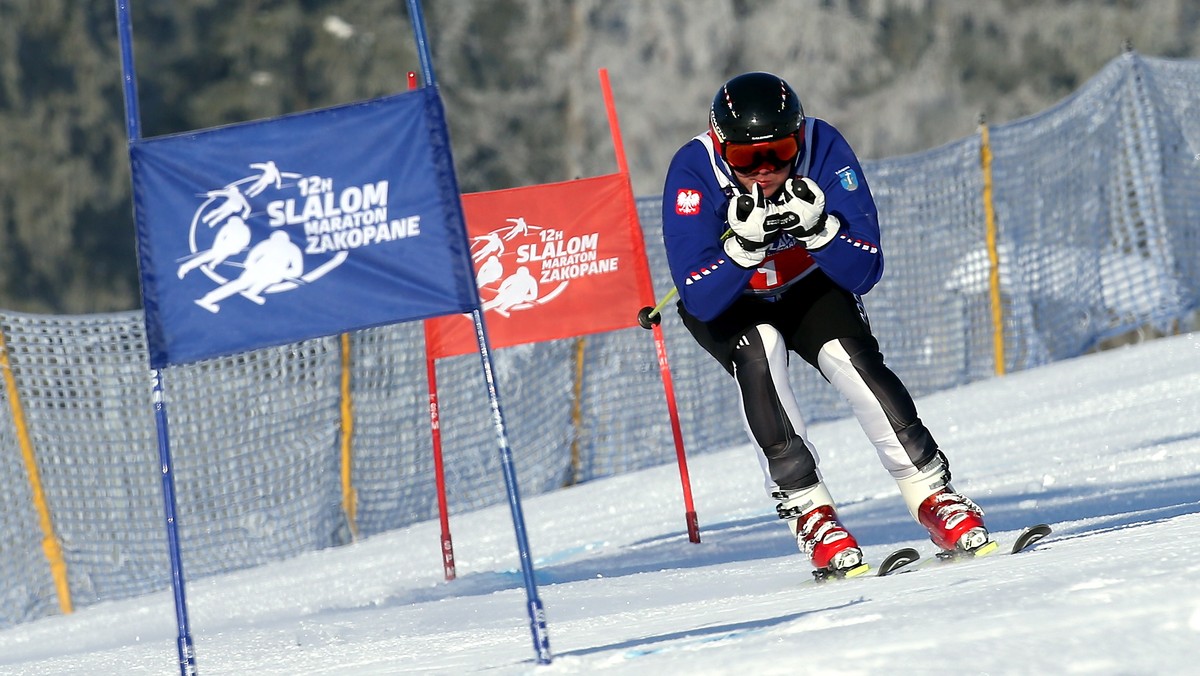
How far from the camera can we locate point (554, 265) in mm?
8195

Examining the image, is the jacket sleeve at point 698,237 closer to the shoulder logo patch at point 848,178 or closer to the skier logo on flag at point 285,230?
the shoulder logo patch at point 848,178

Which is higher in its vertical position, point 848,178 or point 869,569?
point 848,178

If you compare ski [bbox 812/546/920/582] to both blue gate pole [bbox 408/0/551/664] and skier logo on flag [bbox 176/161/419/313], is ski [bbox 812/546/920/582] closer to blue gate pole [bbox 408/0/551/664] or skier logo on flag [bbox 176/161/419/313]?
blue gate pole [bbox 408/0/551/664]

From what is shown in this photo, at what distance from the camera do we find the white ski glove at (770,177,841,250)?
199 inches

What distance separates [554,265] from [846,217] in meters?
3.07

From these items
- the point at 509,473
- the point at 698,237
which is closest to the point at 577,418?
the point at 698,237

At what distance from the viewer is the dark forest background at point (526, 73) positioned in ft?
99.2

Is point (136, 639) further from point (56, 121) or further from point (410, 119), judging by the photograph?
point (56, 121)

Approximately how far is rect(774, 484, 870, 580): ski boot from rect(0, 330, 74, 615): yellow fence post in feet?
17.9

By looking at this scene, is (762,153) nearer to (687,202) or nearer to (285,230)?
(687,202)

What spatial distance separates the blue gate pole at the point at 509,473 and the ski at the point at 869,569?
1.22m

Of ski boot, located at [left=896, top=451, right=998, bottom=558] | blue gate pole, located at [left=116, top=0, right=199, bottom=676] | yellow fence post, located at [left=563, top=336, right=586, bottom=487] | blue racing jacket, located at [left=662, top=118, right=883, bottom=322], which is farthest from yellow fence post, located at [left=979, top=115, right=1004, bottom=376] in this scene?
blue gate pole, located at [left=116, top=0, right=199, bottom=676]

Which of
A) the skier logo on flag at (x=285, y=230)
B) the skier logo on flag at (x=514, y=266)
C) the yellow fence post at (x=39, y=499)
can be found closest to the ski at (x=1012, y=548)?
the skier logo on flag at (x=285, y=230)

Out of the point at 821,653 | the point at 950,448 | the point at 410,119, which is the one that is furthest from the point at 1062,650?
the point at 950,448
